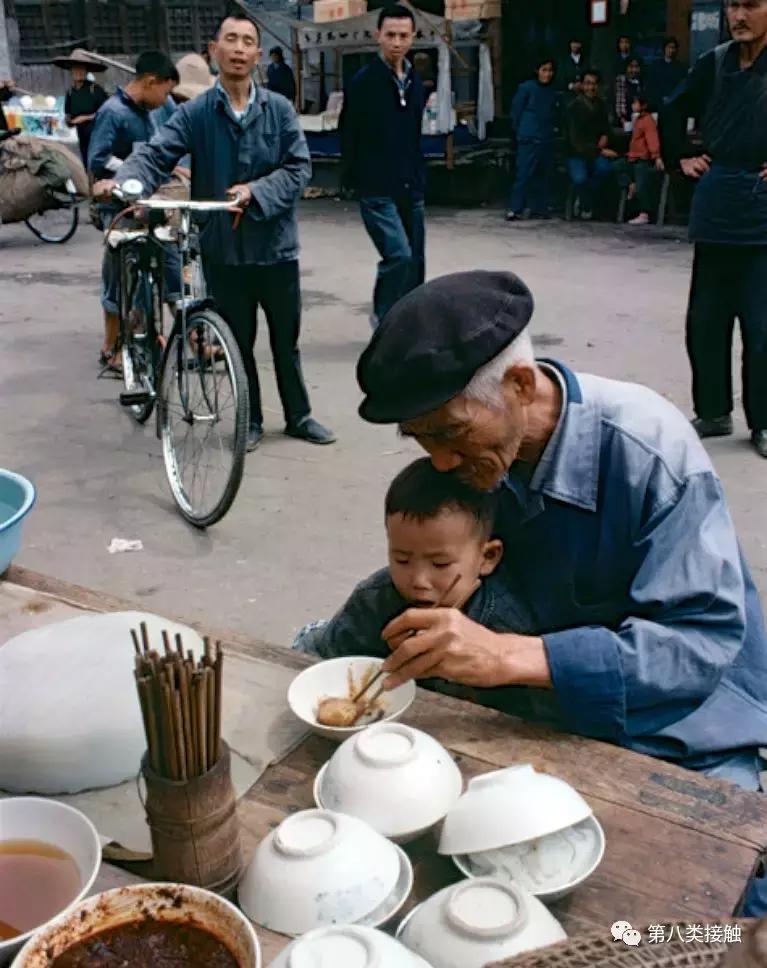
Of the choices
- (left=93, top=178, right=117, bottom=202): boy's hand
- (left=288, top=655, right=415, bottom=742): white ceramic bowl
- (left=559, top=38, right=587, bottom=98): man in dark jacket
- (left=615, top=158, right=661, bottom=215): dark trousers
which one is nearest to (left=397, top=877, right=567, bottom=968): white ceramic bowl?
(left=288, top=655, right=415, bottom=742): white ceramic bowl

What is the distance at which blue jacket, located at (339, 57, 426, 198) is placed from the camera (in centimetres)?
654

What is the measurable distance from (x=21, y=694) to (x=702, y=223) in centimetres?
411

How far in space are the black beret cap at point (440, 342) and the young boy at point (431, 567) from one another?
291 millimetres

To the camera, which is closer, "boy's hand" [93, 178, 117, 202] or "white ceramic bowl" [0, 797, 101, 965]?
"white ceramic bowl" [0, 797, 101, 965]

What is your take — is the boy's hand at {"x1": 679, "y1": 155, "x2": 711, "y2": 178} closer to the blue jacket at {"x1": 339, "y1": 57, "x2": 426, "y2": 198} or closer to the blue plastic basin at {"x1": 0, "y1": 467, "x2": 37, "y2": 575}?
the blue jacket at {"x1": 339, "y1": 57, "x2": 426, "y2": 198}

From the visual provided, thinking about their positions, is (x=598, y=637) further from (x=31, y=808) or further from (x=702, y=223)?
(x=702, y=223)

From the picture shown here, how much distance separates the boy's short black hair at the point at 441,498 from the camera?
1.87m

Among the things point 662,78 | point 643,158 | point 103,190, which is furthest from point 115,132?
point 662,78

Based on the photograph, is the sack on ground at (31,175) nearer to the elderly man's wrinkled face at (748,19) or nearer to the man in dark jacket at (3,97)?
the man in dark jacket at (3,97)

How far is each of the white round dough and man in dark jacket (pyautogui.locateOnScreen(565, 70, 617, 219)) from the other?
38.3 feet

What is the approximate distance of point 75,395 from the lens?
247 inches

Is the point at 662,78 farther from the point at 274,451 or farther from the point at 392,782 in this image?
the point at 392,782

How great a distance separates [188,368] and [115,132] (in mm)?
2133

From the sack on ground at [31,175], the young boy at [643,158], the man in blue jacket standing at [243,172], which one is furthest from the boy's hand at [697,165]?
the sack on ground at [31,175]
